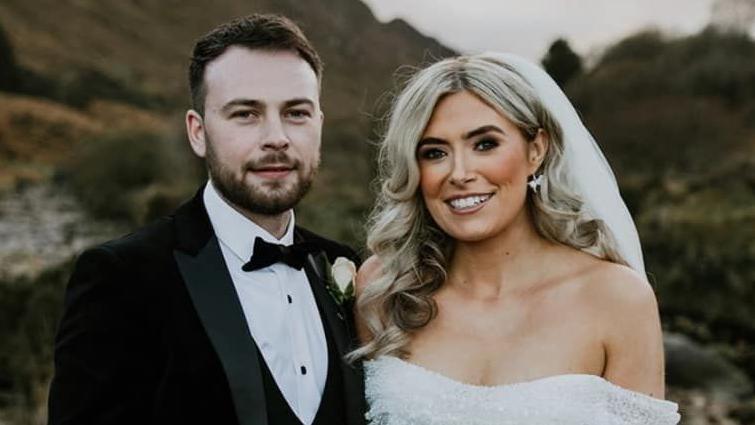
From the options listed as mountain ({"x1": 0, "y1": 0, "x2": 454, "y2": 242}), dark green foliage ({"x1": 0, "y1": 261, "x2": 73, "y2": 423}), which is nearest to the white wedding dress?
dark green foliage ({"x1": 0, "y1": 261, "x2": 73, "y2": 423})

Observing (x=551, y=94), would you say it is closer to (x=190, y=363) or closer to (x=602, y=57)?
(x=190, y=363)

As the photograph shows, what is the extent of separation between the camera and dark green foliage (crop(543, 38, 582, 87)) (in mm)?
18531

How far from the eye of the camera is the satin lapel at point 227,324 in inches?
95.8

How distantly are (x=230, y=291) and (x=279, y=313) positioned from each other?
16cm

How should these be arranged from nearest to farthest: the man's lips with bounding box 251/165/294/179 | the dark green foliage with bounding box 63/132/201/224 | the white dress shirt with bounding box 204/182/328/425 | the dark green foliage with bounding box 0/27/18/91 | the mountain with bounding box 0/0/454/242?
the white dress shirt with bounding box 204/182/328/425 → the man's lips with bounding box 251/165/294/179 → the dark green foliage with bounding box 63/132/201/224 → the mountain with bounding box 0/0/454/242 → the dark green foliage with bounding box 0/27/18/91

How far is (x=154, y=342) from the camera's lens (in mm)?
2406

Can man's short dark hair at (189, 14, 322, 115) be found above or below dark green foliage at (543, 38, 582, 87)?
above

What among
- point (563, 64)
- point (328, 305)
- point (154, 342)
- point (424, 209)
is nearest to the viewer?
point (154, 342)

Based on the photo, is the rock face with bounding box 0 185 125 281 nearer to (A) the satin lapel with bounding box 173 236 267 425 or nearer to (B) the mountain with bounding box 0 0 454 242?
(B) the mountain with bounding box 0 0 454 242

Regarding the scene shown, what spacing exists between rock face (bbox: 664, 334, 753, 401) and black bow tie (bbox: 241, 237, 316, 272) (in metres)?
7.83

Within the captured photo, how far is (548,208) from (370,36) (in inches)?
249

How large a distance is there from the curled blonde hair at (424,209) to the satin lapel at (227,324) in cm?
46

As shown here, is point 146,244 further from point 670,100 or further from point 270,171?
point 670,100

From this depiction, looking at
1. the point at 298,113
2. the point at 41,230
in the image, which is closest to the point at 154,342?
the point at 298,113
